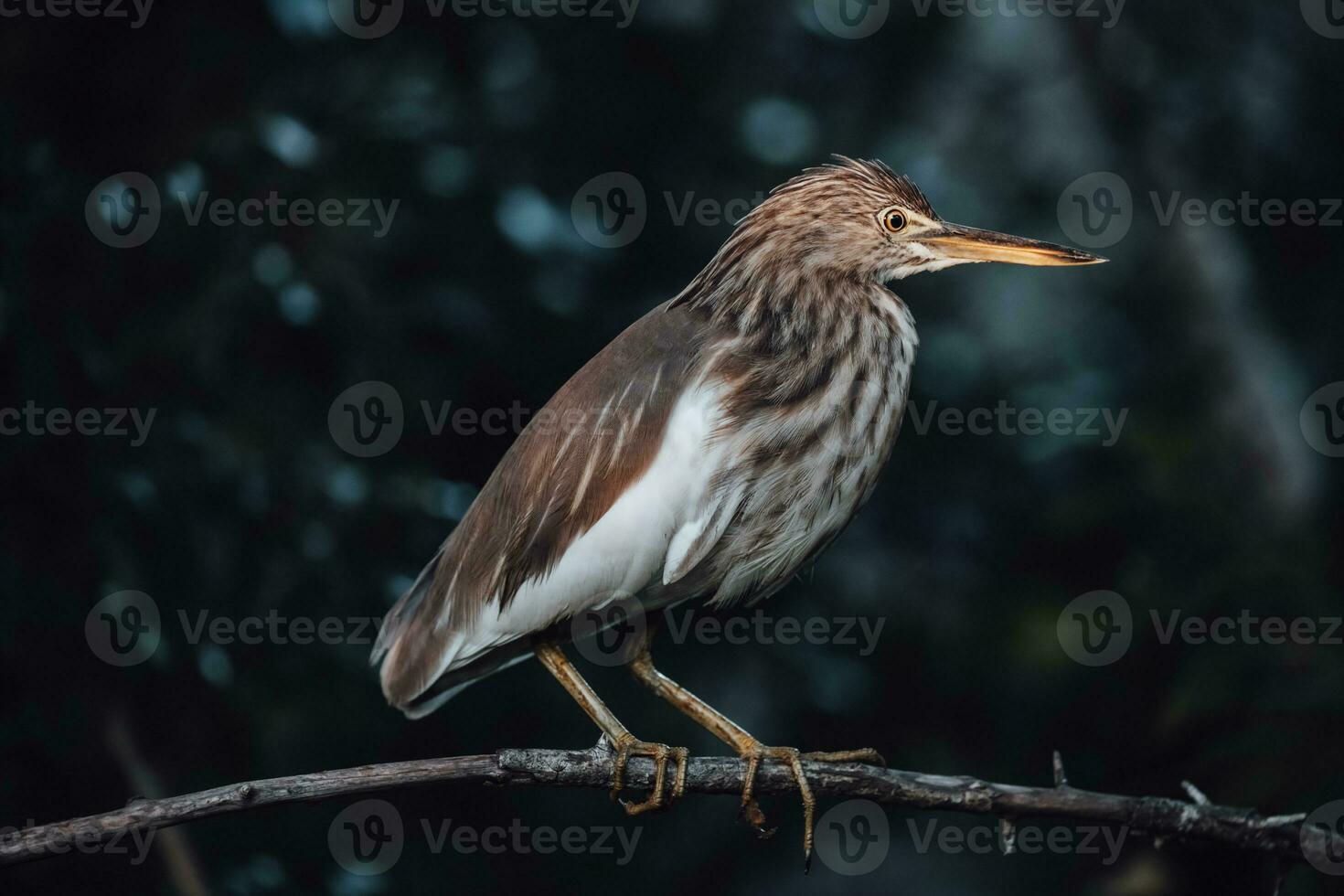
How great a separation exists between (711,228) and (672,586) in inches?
42.2

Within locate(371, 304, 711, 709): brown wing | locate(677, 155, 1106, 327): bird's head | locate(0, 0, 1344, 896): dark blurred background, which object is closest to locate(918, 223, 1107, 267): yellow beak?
A: locate(677, 155, 1106, 327): bird's head

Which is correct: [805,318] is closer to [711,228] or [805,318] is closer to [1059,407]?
[711,228]

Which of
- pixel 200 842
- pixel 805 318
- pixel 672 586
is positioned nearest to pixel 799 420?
pixel 805 318

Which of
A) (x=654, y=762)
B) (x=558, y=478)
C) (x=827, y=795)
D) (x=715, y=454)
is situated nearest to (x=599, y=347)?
(x=558, y=478)

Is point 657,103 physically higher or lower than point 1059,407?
higher

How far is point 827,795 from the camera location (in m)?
1.64

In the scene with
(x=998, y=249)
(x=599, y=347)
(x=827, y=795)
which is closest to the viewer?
(x=827, y=795)

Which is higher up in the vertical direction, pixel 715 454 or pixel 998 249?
pixel 998 249

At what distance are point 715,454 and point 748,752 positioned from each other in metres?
0.40

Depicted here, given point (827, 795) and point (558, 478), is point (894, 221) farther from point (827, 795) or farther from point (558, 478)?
point (827, 795)

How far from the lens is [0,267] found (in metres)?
2.27

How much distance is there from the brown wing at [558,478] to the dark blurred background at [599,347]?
49cm

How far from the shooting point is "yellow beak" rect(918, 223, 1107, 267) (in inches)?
72.8

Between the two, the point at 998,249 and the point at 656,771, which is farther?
the point at 998,249
